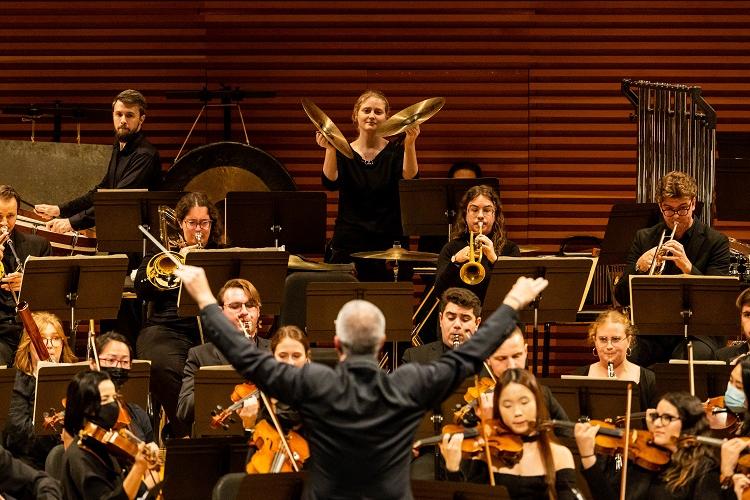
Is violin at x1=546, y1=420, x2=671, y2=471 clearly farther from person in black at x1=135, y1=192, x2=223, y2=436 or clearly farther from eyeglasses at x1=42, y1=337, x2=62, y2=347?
eyeglasses at x1=42, y1=337, x2=62, y2=347

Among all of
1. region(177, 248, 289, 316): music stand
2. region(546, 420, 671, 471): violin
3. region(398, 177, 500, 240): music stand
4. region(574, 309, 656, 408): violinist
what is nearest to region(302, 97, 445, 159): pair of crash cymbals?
region(398, 177, 500, 240): music stand

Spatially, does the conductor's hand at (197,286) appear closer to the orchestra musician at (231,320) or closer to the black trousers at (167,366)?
the orchestra musician at (231,320)

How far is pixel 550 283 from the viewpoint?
6.65 metres

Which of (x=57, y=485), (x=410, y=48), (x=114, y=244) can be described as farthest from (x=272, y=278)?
(x=410, y=48)

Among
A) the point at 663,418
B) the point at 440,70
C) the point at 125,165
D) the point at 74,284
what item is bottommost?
the point at 663,418

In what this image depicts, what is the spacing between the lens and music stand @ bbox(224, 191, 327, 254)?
290 inches

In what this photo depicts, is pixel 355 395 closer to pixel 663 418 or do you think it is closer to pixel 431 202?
pixel 663 418

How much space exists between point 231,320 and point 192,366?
38cm

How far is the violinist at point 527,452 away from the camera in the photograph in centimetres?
516

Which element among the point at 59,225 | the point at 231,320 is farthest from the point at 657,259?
the point at 59,225

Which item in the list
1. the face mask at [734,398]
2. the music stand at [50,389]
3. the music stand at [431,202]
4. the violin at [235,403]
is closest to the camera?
the face mask at [734,398]

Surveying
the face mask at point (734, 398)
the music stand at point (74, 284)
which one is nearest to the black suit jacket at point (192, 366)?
the music stand at point (74, 284)

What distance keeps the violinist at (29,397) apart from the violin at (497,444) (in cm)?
186

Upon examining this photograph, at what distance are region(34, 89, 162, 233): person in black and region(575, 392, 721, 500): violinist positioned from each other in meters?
3.47
